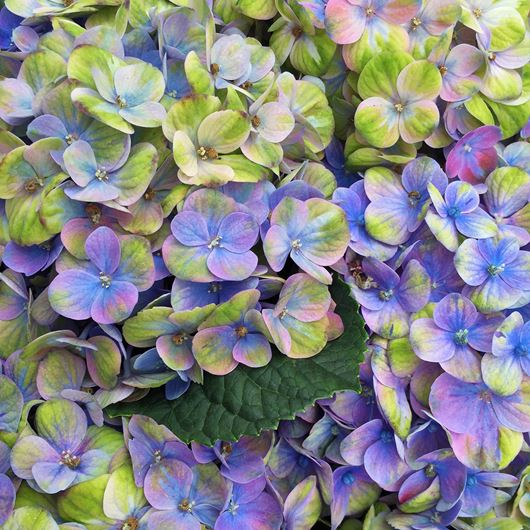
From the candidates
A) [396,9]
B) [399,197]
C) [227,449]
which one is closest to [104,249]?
[227,449]

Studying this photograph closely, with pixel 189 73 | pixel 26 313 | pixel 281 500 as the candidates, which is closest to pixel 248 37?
pixel 189 73

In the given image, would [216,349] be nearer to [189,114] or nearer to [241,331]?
[241,331]

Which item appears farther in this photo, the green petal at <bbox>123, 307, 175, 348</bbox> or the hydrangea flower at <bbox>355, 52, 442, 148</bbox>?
the hydrangea flower at <bbox>355, 52, 442, 148</bbox>

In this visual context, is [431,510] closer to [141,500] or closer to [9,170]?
[141,500]

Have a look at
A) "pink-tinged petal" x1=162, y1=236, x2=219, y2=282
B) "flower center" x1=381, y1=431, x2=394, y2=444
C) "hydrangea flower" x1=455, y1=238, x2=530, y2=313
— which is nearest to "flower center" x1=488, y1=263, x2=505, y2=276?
"hydrangea flower" x1=455, y1=238, x2=530, y2=313

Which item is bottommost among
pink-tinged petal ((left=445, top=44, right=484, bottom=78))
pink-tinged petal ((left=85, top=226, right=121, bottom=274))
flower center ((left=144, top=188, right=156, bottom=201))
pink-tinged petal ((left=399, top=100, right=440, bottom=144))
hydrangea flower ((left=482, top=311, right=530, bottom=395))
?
hydrangea flower ((left=482, top=311, right=530, bottom=395))

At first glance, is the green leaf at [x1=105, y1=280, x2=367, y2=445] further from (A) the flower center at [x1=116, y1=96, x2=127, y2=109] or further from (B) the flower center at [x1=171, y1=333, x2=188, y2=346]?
(A) the flower center at [x1=116, y1=96, x2=127, y2=109]

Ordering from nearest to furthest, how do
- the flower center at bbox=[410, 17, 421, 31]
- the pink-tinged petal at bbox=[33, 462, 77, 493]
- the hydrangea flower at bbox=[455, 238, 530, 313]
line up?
the pink-tinged petal at bbox=[33, 462, 77, 493], the hydrangea flower at bbox=[455, 238, 530, 313], the flower center at bbox=[410, 17, 421, 31]
